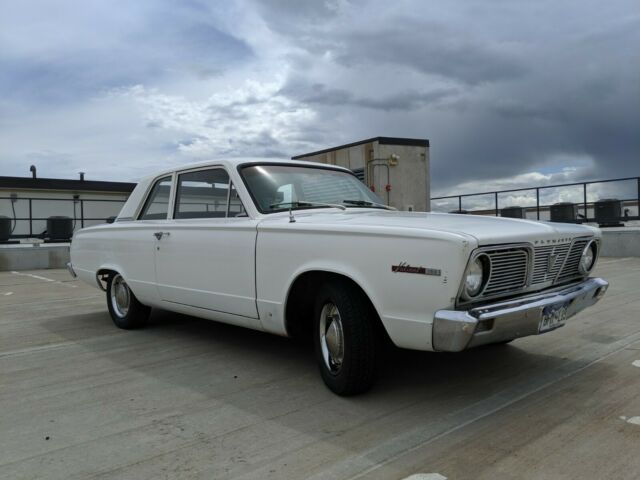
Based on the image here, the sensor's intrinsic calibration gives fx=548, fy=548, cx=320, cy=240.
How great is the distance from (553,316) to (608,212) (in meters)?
14.7

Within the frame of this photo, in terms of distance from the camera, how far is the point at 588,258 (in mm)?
4109

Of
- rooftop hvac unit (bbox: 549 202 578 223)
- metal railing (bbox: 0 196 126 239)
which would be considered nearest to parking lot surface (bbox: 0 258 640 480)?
rooftop hvac unit (bbox: 549 202 578 223)

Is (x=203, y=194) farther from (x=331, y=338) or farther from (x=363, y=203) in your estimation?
(x=331, y=338)

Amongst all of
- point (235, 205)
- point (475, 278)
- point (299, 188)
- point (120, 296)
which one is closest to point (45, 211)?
point (120, 296)

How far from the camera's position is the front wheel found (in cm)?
325

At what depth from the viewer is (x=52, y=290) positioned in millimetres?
9695

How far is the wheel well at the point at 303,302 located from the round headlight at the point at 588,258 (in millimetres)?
1594

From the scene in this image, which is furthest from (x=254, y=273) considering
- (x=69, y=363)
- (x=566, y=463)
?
(x=566, y=463)

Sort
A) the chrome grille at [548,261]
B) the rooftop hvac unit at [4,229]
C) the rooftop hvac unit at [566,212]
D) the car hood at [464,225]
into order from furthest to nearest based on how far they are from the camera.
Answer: the rooftop hvac unit at [566,212] → the rooftop hvac unit at [4,229] → the chrome grille at [548,261] → the car hood at [464,225]

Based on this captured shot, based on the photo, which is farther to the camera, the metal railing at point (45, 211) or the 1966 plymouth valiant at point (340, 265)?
the metal railing at point (45, 211)

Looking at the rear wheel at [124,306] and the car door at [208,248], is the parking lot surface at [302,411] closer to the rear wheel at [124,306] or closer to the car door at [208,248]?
the rear wheel at [124,306]

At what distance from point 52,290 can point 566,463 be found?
30.4 feet

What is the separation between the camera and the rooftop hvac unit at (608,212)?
16109 mm

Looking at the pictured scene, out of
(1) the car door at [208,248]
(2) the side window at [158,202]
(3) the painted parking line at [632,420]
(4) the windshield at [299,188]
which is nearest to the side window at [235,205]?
(1) the car door at [208,248]
